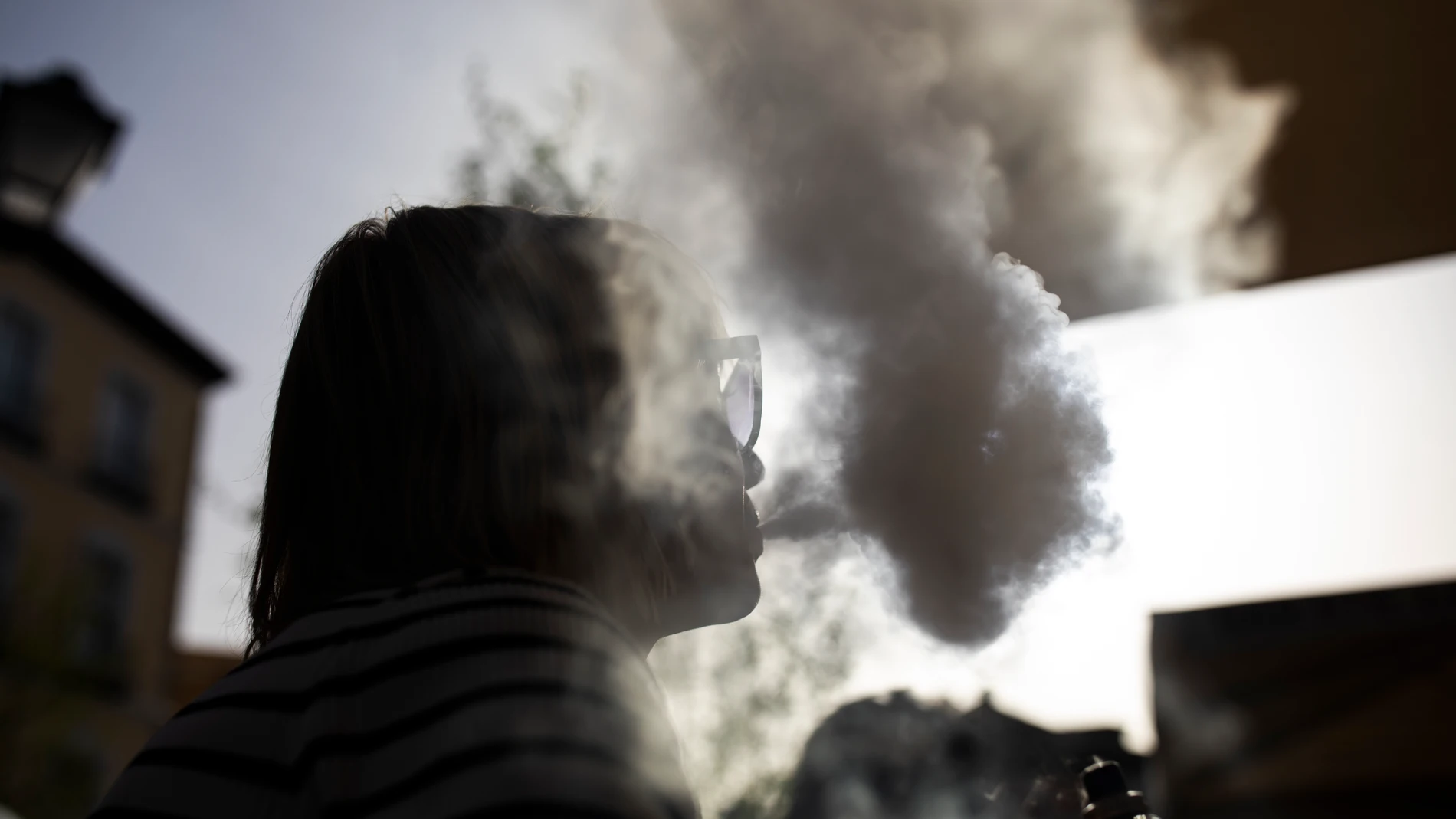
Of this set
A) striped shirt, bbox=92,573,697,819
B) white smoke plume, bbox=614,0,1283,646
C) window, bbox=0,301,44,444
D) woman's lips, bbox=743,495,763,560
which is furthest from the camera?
window, bbox=0,301,44,444

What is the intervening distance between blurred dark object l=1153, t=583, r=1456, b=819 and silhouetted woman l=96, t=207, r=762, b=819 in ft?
9.28

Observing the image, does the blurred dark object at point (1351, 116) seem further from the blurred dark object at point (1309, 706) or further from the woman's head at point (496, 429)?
the blurred dark object at point (1309, 706)

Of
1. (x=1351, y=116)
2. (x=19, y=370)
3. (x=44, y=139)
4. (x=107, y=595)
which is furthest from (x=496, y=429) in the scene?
(x=107, y=595)

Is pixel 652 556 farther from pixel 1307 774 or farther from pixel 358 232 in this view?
pixel 1307 774

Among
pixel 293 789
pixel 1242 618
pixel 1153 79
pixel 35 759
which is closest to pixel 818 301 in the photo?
pixel 1153 79

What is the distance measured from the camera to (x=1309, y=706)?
3.61m

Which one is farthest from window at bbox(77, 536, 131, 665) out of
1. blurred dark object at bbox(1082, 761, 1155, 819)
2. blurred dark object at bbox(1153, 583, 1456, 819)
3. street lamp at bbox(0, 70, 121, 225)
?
blurred dark object at bbox(1082, 761, 1155, 819)

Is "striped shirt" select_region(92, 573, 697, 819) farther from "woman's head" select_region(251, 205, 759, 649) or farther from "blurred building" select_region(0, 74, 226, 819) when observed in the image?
"blurred building" select_region(0, 74, 226, 819)

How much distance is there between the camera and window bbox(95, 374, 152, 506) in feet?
49.0

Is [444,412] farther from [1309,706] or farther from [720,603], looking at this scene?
[1309,706]

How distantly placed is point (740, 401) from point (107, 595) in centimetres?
1608

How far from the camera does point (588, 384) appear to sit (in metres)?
1.05

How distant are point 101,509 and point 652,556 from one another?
52.5ft

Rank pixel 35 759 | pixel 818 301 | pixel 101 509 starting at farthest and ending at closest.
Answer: pixel 101 509 < pixel 35 759 < pixel 818 301
